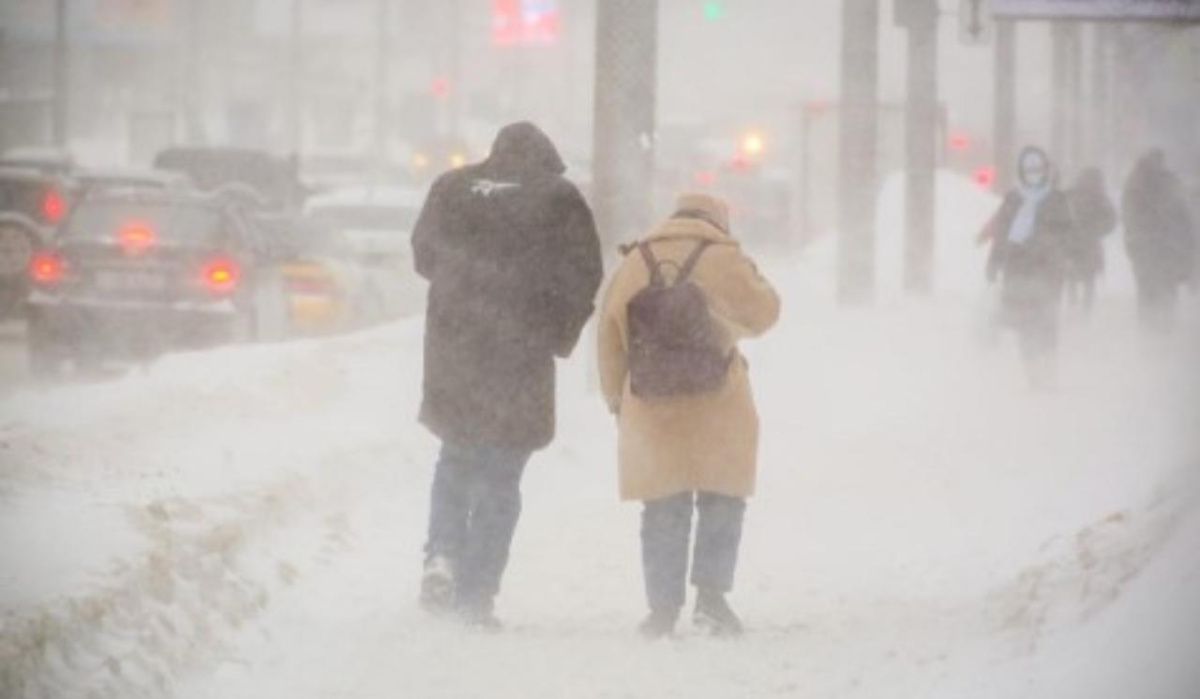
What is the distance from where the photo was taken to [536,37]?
251 ft

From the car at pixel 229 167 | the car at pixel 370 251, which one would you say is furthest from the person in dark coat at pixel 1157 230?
the car at pixel 229 167

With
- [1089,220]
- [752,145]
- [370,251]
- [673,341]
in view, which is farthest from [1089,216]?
[752,145]

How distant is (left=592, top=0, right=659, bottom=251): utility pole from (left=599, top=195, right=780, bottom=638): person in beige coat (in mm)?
6855

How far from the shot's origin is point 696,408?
873cm

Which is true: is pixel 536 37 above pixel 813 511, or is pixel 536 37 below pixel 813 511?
above

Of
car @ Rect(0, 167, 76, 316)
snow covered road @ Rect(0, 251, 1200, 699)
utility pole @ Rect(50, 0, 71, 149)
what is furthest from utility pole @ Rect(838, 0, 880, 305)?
utility pole @ Rect(50, 0, 71, 149)

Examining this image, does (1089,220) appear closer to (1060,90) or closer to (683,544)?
(683,544)

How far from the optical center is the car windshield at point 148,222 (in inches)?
749

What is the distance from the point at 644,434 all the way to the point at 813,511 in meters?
4.20

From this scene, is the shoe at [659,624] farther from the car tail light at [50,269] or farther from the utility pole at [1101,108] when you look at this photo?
the utility pole at [1101,108]

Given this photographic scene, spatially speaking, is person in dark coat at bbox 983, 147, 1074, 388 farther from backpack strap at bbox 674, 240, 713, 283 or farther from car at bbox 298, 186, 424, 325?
backpack strap at bbox 674, 240, 713, 283

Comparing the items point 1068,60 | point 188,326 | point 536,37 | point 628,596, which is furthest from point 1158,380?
point 536,37

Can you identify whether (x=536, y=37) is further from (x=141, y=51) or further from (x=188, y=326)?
(x=188, y=326)

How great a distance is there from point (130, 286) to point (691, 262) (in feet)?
35.6
